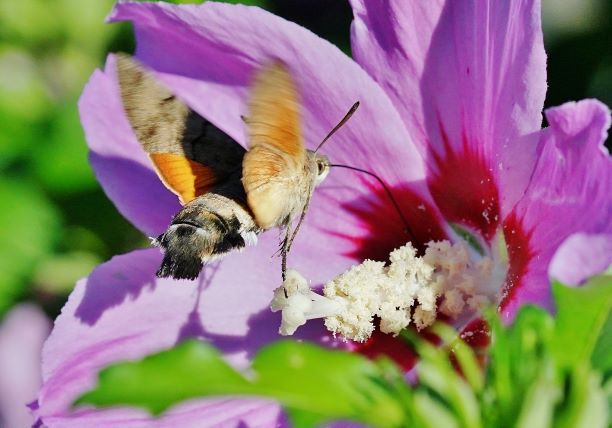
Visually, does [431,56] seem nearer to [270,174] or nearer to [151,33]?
[270,174]

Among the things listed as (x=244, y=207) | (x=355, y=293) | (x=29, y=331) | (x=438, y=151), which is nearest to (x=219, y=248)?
(x=244, y=207)

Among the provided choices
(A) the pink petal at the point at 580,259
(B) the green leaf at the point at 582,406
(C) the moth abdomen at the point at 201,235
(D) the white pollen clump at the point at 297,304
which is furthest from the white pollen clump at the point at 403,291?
(B) the green leaf at the point at 582,406

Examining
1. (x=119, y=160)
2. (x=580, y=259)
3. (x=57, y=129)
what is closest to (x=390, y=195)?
(x=119, y=160)

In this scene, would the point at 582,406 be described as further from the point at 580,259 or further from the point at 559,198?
the point at 559,198

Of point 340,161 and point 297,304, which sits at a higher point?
point 340,161

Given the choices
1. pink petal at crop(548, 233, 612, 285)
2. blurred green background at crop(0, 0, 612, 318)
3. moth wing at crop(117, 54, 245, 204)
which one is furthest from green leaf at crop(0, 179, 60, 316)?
pink petal at crop(548, 233, 612, 285)
